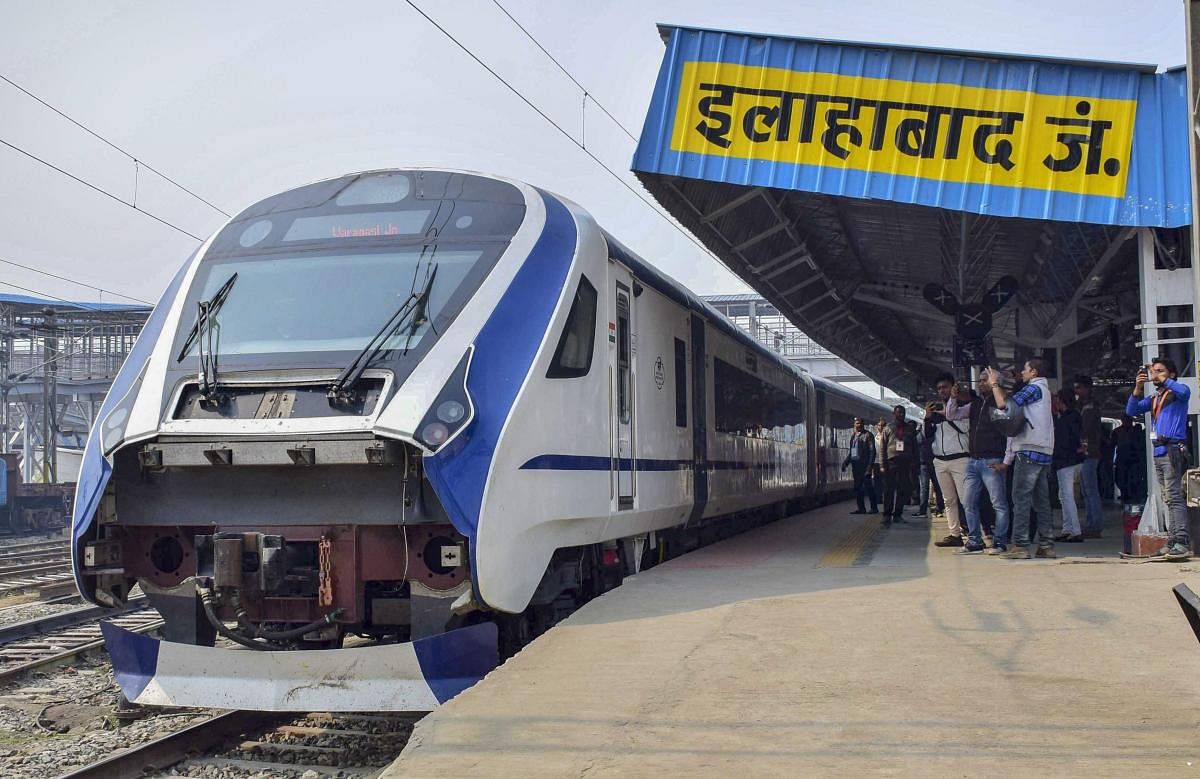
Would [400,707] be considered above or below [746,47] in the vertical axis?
below

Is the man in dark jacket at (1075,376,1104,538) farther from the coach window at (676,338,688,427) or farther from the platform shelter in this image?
the coach window at (676,338,688,427)

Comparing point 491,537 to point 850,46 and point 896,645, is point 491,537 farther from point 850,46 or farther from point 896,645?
point 850,46

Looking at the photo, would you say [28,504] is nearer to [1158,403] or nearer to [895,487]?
[895,487]

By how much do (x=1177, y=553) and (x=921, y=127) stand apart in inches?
189

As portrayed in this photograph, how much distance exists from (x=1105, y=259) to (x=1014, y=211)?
9.56 ft

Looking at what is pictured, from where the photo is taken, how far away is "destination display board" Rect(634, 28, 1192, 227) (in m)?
11.2

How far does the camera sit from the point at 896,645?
19.2ft

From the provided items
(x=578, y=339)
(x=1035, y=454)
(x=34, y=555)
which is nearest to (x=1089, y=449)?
(x=1035, y=454)

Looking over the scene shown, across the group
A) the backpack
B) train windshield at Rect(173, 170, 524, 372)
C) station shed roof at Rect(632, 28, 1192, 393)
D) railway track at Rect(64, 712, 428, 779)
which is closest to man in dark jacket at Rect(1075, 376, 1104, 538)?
station shed roof at Rect(632, 28, 1192, 393)

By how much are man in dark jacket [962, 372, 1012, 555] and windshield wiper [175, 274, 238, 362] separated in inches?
233

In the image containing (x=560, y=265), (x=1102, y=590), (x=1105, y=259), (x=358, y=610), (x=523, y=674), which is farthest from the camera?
(x=1105, y=259)

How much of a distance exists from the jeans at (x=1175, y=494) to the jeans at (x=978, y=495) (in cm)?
124

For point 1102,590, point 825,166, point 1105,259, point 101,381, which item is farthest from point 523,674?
point 101,381

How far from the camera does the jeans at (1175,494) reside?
921 cm
